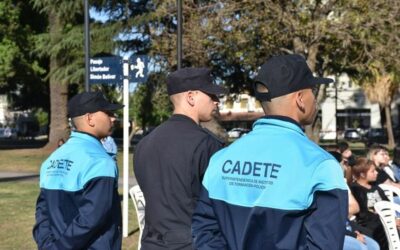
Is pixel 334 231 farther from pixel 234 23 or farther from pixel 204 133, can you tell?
pixel 234 23

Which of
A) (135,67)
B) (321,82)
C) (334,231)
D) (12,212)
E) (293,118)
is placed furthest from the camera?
(12,212)

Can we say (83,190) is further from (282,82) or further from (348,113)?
(348,113)

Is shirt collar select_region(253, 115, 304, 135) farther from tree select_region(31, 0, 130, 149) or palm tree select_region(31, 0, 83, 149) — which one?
palm tree select_region(31, 0, 83, 149)

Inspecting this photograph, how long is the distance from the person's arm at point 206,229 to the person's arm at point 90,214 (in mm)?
929

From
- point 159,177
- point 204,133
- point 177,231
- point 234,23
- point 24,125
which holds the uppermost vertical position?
point 234,23

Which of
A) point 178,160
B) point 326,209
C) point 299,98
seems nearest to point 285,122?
point 299,98

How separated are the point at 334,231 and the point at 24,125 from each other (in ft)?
347

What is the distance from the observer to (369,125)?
8481 cm

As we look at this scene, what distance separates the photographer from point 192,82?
12.3 ft

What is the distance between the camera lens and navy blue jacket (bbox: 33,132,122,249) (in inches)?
143

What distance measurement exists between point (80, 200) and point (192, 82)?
2.95 ft

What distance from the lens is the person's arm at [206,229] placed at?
2754mm

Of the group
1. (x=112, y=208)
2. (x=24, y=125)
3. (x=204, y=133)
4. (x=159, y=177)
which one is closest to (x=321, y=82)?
(x=204, y=133)

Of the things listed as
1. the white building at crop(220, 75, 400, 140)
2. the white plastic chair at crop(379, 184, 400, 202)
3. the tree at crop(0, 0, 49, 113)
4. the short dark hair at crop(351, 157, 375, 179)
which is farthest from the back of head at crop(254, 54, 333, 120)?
the white building at crop(220, 75, 400, 140)
